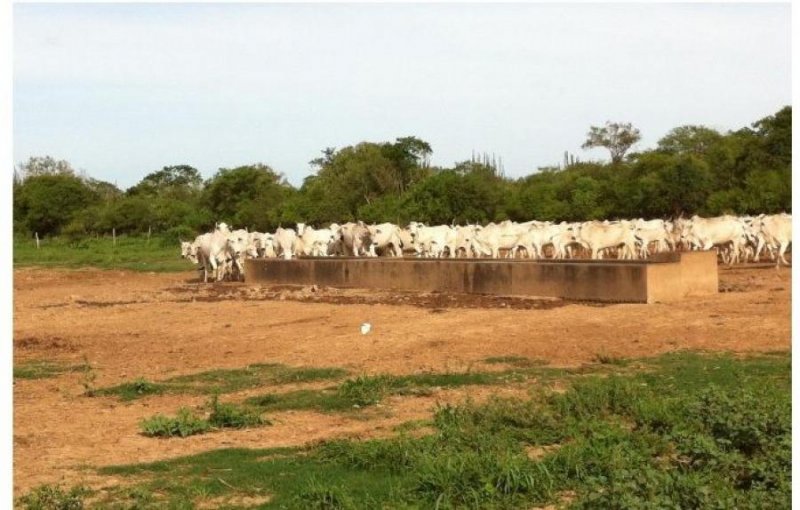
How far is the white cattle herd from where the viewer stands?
94.2 ft

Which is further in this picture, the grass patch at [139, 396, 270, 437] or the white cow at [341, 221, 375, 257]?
the white cow at [341, 221, 375, 257]

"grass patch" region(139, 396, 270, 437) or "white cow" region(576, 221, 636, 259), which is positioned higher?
"white cow" region(576, 221, 636, 259)

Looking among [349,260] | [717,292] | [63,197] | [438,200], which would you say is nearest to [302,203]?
[438,200]

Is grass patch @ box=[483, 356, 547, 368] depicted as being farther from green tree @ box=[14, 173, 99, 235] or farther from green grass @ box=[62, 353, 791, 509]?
green tree @ box=[14, 173, 99, 235]

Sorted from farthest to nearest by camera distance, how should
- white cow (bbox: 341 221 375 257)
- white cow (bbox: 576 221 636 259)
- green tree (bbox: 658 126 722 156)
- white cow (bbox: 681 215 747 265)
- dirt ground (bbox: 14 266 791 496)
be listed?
green tree (bbox: 658 126 722 156), white cow (bbox: 341 221 375 257), white cow (bbox: 681 215 747 265), white cow (bbox: 576 221 636 259), dirt ground (bbox: 14 266 791 496)

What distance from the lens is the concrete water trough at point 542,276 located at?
17.7 m

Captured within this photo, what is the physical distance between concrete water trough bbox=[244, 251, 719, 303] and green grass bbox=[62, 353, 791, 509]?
9.24 meters

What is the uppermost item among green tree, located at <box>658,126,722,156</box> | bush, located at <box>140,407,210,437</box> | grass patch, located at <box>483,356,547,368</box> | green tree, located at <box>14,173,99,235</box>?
green tree, located at <box>658,126,722,156</box>

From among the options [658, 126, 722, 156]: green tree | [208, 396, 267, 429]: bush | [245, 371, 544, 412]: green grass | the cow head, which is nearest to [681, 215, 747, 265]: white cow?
the cow head

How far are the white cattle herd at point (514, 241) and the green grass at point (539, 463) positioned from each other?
20488 mm

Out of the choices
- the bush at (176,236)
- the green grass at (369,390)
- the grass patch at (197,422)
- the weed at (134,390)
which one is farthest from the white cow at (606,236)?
the bush at (176,236)

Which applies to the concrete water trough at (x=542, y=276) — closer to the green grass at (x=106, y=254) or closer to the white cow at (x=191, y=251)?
the white cow at (x=191, y=251)

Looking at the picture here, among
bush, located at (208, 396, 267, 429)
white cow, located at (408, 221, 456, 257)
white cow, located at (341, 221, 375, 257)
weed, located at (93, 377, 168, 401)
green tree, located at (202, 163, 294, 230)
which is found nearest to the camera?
bush, located at (208, 396, 267, 429)

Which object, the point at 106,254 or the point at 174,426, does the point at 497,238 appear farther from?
the point at 174,426
